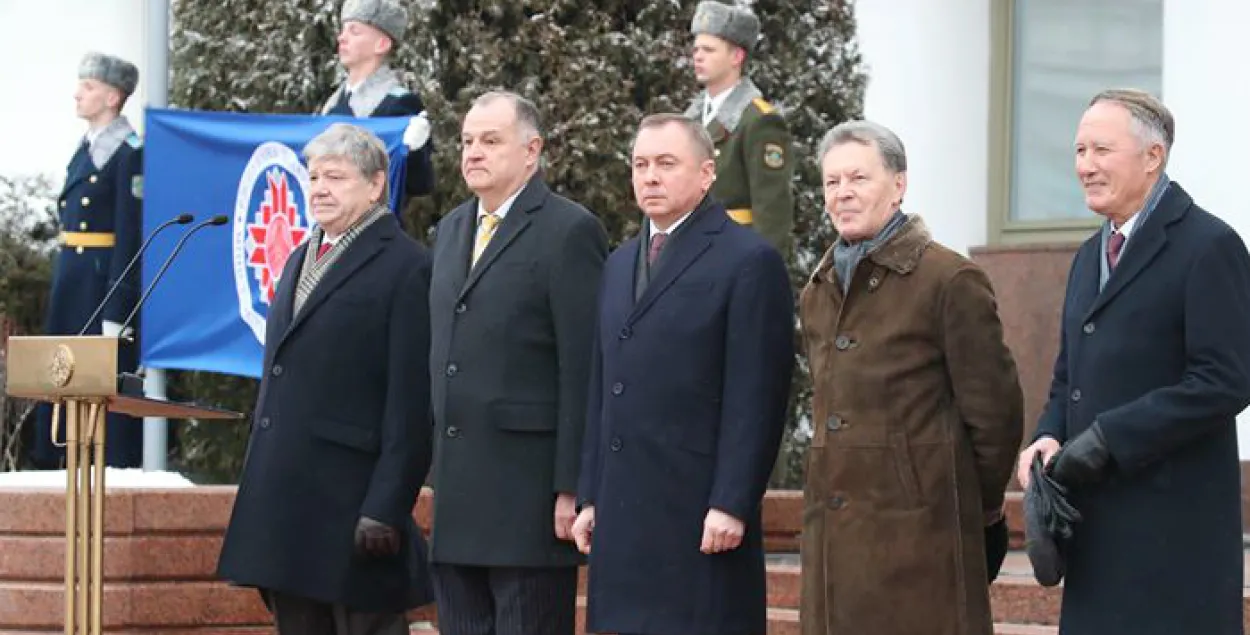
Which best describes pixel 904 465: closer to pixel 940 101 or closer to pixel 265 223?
pixel 265 223

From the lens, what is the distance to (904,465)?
6383mm

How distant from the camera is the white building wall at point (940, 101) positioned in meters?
11.6

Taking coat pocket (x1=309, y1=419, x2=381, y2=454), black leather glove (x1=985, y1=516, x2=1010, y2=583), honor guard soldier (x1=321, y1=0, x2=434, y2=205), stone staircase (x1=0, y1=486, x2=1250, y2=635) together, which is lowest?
stone staircase (x1=0, y1=486, x2=1250, y2=635)

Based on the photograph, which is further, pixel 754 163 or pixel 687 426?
pixel 754 163

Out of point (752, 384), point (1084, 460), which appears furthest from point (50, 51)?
point (1084, 460)

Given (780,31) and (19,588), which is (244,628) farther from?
(780,31)

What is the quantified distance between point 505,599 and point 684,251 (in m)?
1.10

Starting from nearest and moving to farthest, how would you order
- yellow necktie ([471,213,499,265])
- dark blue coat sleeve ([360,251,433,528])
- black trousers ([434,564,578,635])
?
black trousers ([434,564,578,635]) → yellow necktie ([471,213,499,265]) → dark blue coat sleeve ([360,251,433,528])

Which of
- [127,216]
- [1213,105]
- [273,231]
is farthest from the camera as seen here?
[127,216]

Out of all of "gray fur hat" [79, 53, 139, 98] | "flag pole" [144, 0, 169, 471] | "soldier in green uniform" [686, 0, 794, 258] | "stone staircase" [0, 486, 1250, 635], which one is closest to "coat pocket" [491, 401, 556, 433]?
"stone staircase" [0, 486, 1250, 635]

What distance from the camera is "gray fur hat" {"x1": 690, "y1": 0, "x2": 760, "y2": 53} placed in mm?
9688

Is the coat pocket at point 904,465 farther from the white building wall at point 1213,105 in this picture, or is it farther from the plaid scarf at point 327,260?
the white building wall at point 1213,105

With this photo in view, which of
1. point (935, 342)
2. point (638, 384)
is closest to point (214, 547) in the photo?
point (638, 384)

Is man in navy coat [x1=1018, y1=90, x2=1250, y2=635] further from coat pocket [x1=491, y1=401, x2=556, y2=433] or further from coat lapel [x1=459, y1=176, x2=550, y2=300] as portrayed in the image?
coat lapel [x1=459, y1=176, x2=550, y2=300]
